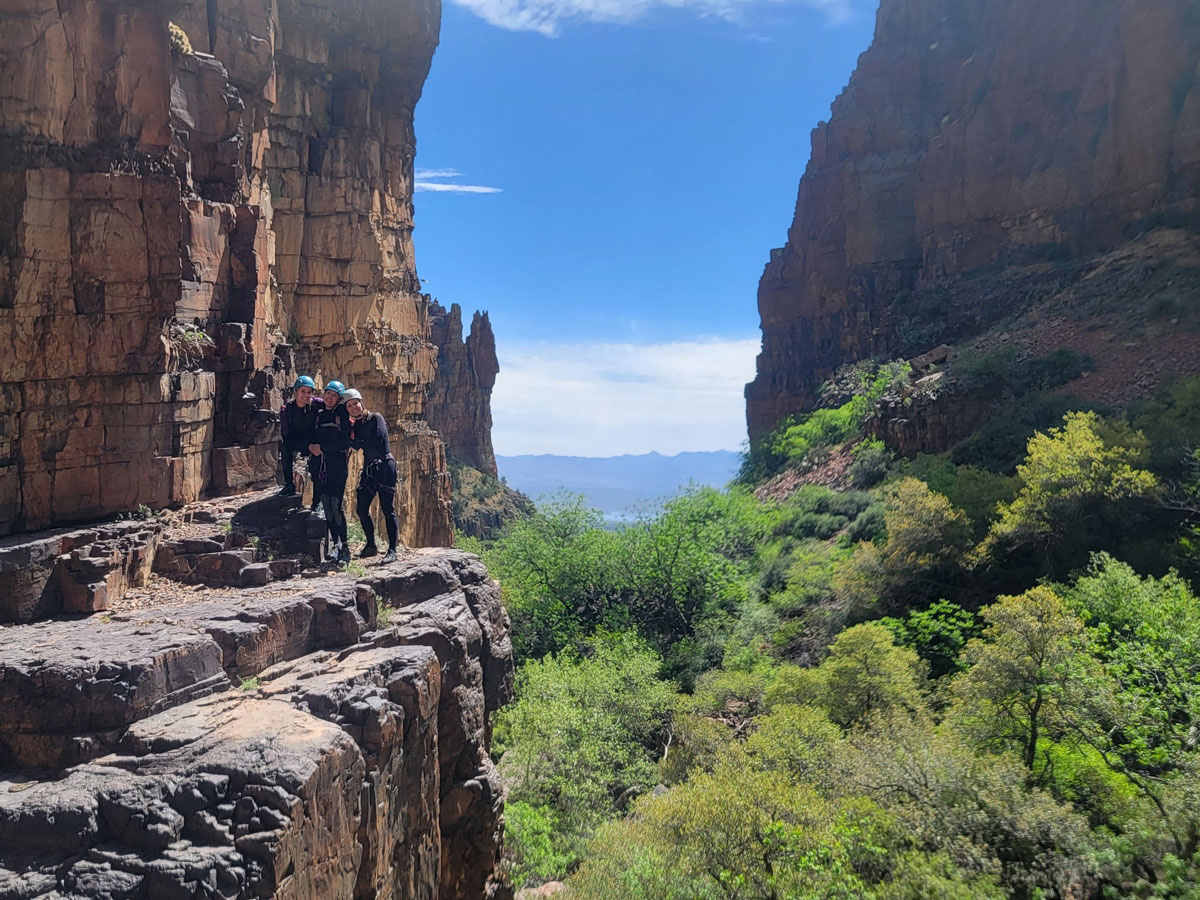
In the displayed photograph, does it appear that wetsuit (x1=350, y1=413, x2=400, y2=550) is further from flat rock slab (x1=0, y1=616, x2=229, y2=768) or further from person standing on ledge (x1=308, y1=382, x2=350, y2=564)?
flat rock slab (x1=0, y1=616, x2=229, y2=768)

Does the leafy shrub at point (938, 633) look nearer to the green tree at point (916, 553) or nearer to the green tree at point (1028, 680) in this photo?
the green tree at point (916, 553)

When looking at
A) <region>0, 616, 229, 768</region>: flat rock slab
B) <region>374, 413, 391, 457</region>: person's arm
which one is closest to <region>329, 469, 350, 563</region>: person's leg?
<region>374, 413, 391, 457</region>: person's arm

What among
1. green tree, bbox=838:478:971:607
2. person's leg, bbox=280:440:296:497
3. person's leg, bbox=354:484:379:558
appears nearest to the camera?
person's leg, bbox=354:484:379:558

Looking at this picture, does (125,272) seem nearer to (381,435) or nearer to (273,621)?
(381,435)

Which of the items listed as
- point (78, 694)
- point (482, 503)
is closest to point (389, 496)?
point (78, 694)

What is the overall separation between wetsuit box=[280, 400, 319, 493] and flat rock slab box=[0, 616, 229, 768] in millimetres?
4370

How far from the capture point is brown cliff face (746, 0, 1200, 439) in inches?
1345

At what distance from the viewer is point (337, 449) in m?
9.81

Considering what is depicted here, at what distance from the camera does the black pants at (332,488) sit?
9.83m

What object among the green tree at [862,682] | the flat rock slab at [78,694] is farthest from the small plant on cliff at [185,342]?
the green tree at [862,682]

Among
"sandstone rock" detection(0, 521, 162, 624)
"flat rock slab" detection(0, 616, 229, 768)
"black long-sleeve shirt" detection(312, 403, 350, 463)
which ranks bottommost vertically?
"flat rock slab" detection(0, 616, 229, 768)

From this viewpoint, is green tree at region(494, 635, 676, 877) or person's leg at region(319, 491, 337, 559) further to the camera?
green tree at region(494, 635, 676, 877)

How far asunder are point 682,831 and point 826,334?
Answer: 50252 mm

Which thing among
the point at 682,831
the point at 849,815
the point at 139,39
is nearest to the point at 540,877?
the point at 682,831
